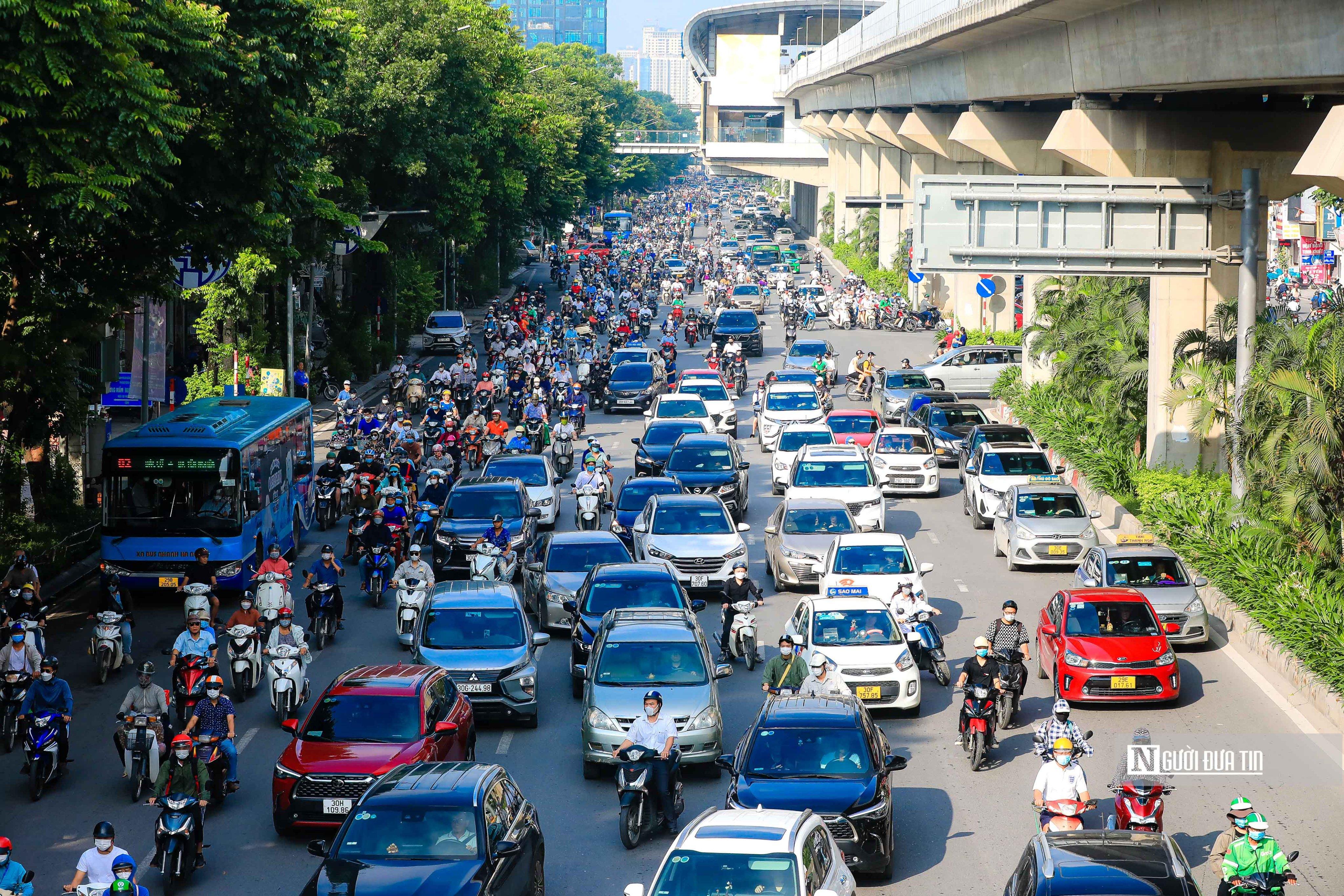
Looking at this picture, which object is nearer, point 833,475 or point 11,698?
point 11,698

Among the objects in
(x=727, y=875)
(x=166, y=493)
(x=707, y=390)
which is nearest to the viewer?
(x=727, y=875)

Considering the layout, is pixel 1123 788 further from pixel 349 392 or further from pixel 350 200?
pixel 350 200

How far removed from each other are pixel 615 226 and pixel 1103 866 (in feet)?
442

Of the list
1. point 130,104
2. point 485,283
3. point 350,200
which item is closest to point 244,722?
point 130,104

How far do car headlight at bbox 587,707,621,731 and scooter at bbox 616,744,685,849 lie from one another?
151 centimetres

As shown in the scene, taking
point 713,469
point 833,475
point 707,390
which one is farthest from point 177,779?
point 707,390

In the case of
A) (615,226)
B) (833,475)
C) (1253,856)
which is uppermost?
(615,226)

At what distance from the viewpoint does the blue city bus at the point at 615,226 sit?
141875 millimetres

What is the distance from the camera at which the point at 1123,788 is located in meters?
14.7

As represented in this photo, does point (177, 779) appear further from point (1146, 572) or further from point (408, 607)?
point (1146, 572)

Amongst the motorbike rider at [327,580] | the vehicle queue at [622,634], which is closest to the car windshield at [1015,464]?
the vehicle queue at [622,634]

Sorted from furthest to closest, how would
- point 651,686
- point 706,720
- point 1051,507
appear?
1. point 1051,507
2. point 651,686
3. point 706,720

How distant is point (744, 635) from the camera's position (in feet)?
74.5

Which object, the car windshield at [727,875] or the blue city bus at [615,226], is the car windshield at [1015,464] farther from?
the blue city bus at [615,226]
